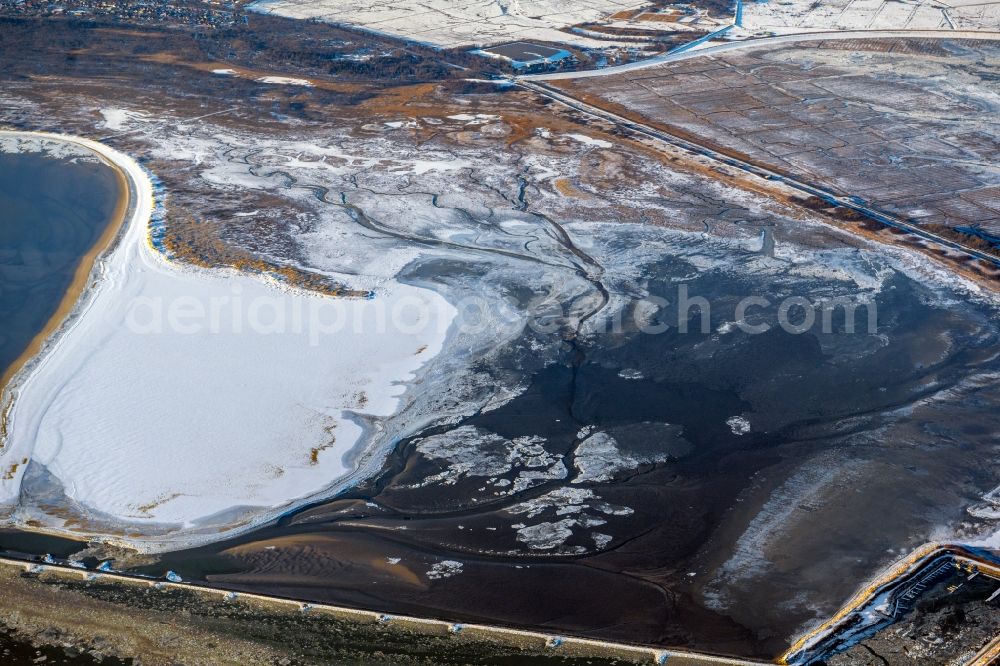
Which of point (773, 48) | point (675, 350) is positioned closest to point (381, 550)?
point (675, 350)

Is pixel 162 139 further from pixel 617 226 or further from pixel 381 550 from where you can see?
pixel 381 550

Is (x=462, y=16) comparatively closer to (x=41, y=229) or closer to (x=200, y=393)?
(x=41, y=229)

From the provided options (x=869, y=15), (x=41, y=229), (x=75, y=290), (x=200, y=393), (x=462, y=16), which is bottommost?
(x=200, y=393)

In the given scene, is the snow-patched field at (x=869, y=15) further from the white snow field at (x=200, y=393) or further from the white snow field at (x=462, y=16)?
the white snow field at (x=200, y=393)

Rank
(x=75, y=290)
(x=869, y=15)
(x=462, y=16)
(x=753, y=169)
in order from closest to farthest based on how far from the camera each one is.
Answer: (x=75, y=290) → (x=753, y=169) → (x=869, y=15) → (x=462, y=16)

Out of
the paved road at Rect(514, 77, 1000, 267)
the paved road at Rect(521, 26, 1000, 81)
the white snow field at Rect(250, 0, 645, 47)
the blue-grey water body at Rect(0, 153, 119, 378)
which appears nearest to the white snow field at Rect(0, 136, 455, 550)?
the blue-grey water body at Rect(0, 153, 119, 378)

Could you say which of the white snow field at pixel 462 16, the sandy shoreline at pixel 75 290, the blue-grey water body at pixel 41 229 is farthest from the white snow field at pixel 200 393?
the white snow field at pixel 462 16

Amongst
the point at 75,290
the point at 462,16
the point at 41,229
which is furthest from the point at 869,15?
the point at 75,290
